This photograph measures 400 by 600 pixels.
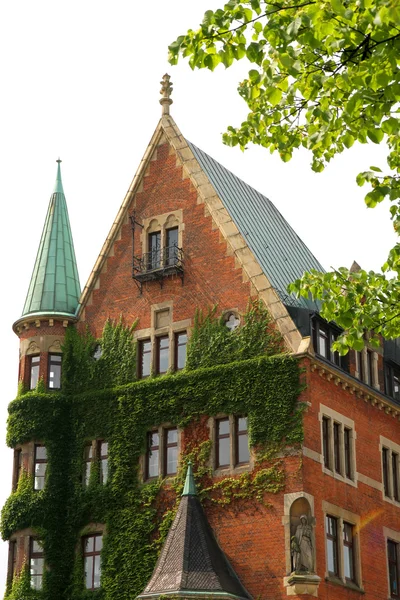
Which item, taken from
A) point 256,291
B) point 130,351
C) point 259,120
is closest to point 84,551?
point 130,351

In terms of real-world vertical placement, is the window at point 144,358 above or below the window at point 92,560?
above

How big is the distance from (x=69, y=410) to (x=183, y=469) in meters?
5.56

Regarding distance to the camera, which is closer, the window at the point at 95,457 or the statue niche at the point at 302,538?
the statue niche at the point at 302,538

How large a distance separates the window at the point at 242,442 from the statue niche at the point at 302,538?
7.96 feet

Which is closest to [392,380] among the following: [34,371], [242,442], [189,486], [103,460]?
[242,442]

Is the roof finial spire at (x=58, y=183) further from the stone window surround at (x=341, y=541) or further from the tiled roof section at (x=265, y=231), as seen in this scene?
the stone window surround at (x=341, y=541)

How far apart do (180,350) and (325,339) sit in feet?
16.2

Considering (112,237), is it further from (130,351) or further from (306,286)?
(306,286)

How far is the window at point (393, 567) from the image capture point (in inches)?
1618

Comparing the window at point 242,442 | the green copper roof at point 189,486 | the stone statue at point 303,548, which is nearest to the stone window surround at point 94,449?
the green copper roof at point 189,486

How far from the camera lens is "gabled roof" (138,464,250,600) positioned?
35.2 meters

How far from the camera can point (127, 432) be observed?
4075 cm

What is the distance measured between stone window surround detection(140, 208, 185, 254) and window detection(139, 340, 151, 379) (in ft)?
11.0

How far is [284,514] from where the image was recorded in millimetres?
36656
